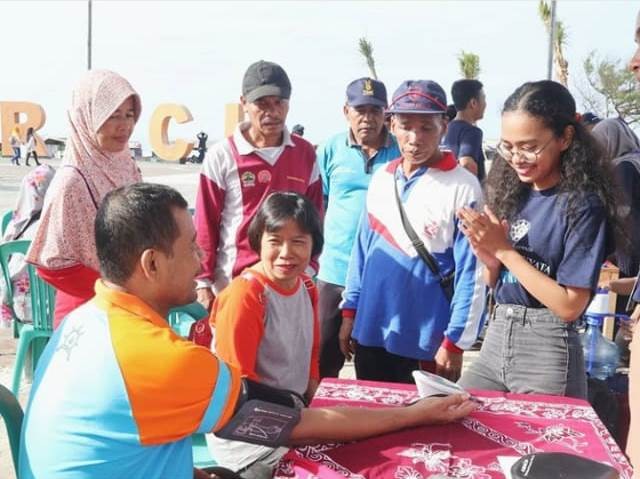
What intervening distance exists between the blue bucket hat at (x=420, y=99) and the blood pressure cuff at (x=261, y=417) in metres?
1.33

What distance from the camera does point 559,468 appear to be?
44.2 inches

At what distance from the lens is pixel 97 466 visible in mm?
1300

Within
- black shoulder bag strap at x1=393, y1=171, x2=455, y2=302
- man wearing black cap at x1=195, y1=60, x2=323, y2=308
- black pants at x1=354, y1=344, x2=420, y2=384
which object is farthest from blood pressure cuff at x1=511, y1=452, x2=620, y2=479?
man wearing black cap at x1=195, y1=60, x2=323, y2=308

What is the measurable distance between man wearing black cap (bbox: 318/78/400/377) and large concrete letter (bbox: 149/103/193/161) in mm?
15429

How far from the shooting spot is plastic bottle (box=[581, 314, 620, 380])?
363 cm

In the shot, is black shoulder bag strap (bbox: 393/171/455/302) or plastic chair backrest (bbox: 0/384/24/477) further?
black shoulder bag strap (bbox: 393/171/455/302)

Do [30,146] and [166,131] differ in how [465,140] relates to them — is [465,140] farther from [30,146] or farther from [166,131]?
[30,146]

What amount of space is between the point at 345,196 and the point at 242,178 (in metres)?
0.66

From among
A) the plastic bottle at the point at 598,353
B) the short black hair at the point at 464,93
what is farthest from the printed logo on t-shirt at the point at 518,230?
the short black hair at the point at 464,93

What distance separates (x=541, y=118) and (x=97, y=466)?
1.49m

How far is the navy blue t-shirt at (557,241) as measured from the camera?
1906 millimetres

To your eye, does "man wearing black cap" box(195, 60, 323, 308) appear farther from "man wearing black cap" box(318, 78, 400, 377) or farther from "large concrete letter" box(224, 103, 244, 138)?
"large concrete letter" box(224, 103, 244, 138)

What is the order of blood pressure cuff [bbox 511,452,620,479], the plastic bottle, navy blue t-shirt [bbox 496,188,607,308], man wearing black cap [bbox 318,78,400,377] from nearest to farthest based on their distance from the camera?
blood pressure cuff [bbox 511,452,620,479]
navy blue t-shirt [bbox 496,188,607,308]
man wearing black cap [bbox 318,78,400,377]
the plastic bottle

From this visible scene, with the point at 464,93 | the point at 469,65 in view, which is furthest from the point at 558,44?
the point at 464,93
